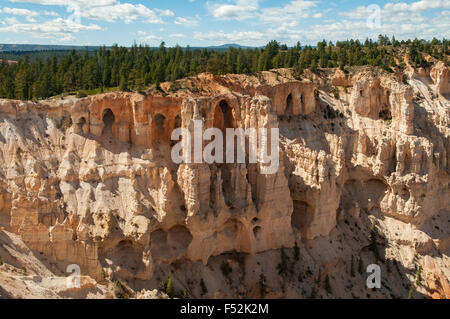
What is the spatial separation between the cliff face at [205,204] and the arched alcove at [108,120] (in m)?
0.11

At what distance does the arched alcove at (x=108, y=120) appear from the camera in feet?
143

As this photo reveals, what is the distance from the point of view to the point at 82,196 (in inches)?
1532

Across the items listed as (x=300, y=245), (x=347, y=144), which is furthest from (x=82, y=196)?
(x=347, y=144)

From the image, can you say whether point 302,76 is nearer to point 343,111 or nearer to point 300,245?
point 343,111

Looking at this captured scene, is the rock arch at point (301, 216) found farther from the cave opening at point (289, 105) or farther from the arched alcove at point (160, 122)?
the arched alcove at point (160, 122)

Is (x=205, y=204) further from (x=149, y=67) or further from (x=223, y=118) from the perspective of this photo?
(x=149, y=67)

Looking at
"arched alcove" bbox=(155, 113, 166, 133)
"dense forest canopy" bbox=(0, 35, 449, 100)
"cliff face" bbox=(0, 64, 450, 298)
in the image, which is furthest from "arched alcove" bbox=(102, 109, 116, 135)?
"dense forest canopy" bbox=(0, 35, 449, 100)

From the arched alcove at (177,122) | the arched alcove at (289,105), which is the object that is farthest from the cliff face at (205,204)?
the arched alcove at (289,105)

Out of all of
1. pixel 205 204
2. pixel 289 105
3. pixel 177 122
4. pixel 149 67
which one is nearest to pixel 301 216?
pixel 205 204

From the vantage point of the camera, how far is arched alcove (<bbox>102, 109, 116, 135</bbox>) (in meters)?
43.6

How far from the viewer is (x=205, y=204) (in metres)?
40.5

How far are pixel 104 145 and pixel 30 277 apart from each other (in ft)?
50.7

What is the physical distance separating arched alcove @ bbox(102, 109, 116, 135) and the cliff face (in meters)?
0.11

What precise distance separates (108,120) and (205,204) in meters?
13.5
